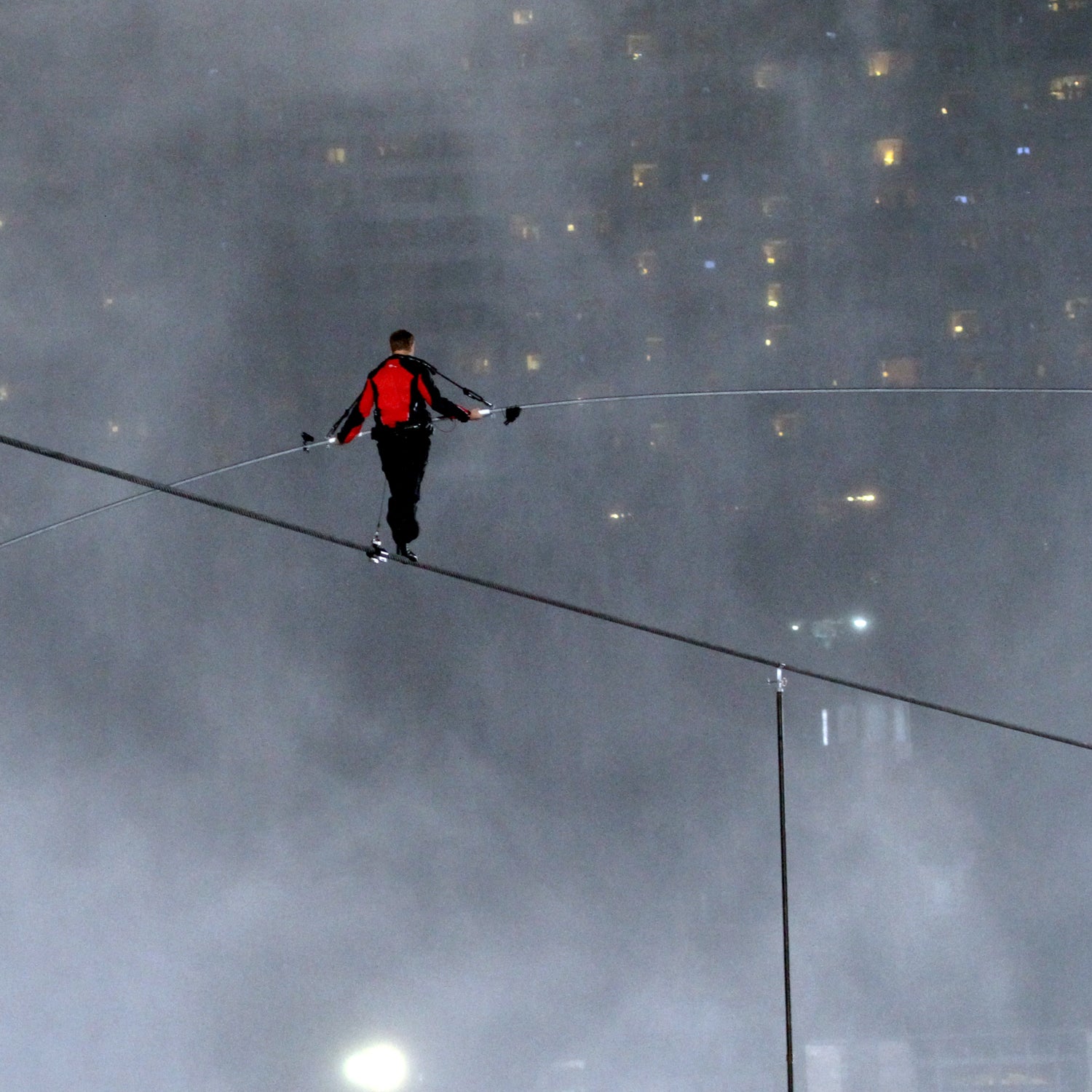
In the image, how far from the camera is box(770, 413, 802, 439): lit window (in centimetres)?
5188

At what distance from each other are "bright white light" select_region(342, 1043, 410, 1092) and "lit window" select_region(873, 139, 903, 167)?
107 feet

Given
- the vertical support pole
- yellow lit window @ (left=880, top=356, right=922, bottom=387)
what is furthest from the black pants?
yellow lit window @ (left=880, top=356, right=922, bottom=387)

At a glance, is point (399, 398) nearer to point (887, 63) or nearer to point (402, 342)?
point (402, 342)

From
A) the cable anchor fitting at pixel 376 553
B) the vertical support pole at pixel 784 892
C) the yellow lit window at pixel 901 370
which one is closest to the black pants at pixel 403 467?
the cable anchor fitting at pixel 376 553

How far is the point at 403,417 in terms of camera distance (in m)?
8.12

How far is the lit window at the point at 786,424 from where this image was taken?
51.9 meters

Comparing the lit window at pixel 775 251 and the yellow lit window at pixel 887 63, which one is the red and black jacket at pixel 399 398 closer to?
the lit window at pixel 775 251

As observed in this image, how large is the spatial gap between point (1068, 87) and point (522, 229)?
18.5 meters

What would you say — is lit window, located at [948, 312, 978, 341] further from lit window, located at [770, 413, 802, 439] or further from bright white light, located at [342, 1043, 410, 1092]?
bright white light, located at [342, 1043, 410, 1092]

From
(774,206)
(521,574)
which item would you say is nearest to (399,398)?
(521,574)

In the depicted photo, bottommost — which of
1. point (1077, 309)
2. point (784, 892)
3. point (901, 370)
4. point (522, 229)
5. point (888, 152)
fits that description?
point (784, 892)

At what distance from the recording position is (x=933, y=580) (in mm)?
49656

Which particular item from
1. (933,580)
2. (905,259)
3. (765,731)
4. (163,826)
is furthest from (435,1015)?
(905,259)

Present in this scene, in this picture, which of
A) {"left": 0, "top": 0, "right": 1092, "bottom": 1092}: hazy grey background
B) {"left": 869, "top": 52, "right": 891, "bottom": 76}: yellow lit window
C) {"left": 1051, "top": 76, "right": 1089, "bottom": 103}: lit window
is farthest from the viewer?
{"left": 869, "top": 52, "right": 891, "bottom": 76}: yellow lit window
